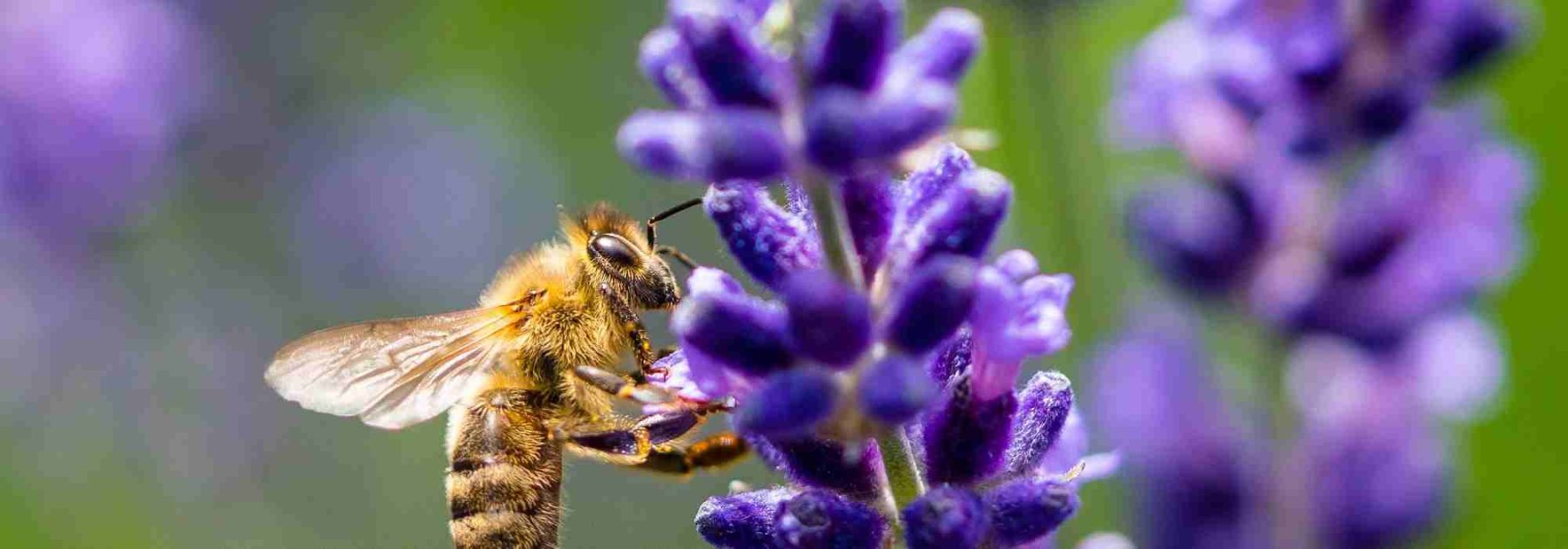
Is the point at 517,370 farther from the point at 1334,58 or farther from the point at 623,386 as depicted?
the point at 1334,58

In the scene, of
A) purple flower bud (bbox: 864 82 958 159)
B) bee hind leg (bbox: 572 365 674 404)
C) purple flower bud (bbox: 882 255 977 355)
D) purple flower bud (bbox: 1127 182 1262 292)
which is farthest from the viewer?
purple flower bud (bbox: 1127 182 1262 292)

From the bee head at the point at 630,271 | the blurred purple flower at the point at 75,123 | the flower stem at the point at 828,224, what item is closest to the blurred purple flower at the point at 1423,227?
the bee head at the point at 630,271

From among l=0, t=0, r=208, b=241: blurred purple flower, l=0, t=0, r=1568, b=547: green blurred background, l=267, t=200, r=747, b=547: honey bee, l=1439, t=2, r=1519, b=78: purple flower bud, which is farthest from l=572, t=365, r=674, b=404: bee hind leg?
l=0, t=0, r=208, b=241: blurred purple flower

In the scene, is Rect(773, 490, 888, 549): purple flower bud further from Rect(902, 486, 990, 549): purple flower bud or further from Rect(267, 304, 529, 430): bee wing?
Rect(267, 304, 529, 430): bee wing

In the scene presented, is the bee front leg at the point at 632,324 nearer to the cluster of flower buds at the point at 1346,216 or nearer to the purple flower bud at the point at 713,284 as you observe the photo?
the purple flower bud at the point at 713,284

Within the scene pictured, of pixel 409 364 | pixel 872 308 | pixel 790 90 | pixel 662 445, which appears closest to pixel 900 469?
pixel 872 308

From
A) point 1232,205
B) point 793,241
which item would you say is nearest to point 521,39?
point 1232,205
